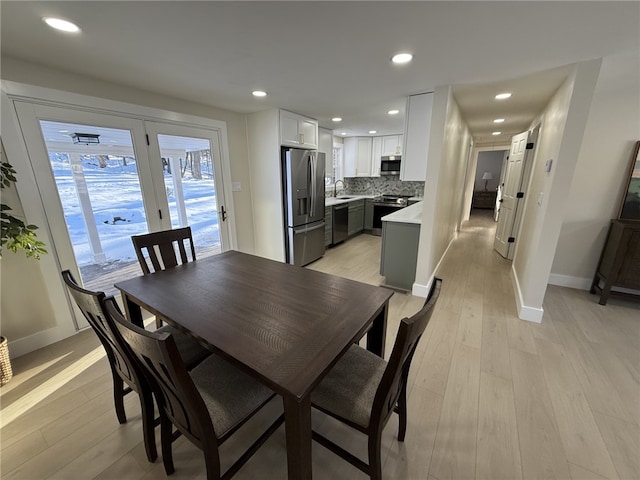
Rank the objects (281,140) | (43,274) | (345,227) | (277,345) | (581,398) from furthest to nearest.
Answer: (345,227) < (281,140) < (43,274) < (581,398) < (277,345)

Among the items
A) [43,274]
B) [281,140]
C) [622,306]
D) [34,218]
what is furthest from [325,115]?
[622,306]

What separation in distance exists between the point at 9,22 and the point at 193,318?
1.91m

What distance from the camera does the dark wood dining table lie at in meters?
0.90

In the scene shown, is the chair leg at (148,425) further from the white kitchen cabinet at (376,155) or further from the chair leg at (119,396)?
the white kitchen cabinet at (376,155)

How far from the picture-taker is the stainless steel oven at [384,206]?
17.6 ft

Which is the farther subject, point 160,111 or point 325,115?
point 325,115

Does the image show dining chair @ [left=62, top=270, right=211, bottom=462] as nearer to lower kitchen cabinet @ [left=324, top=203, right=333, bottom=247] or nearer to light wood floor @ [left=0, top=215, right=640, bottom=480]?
light wood floor @ [left=0, top=215, right=640, bottom=480]

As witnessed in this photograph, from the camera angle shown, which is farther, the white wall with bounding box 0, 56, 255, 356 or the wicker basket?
the white wall with bounding box 0, 56, 255, 356

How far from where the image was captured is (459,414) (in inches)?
59.9

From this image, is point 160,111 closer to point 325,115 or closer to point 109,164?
point 109,164

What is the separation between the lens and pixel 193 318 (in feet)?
3.94

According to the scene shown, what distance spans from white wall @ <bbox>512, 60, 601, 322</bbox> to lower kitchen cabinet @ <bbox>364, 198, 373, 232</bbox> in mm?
3316

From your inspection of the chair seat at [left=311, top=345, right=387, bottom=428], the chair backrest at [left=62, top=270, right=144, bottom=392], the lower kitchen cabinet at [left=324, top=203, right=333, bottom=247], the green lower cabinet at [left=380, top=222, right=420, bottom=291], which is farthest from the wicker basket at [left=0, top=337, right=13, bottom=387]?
the lower kitchen cabinet at [left=324, top=203, right=333, bottom=247]

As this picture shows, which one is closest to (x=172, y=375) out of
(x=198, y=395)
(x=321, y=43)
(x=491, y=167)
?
(x=198, y=395)
